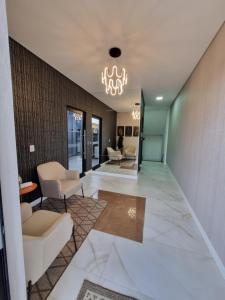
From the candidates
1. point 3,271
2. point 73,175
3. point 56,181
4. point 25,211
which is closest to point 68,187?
Answer: point 56,181

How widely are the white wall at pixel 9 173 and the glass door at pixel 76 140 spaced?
323 cm

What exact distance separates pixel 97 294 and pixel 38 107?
2.86 m

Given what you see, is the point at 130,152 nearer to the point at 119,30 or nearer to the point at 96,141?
the point at 96,141

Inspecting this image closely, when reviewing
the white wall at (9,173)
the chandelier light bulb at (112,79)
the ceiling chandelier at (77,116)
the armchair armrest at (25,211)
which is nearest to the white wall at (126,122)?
the ceiling chandelier at (77,116)

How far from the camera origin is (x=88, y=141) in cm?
481

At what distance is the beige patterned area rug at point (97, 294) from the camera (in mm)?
1186

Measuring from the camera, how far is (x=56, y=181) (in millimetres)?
2398

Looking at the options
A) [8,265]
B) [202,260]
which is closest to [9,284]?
[8,265]

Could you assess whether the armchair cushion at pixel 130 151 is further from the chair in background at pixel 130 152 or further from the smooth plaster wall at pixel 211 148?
the smooth plaster wall at pixel 211 148

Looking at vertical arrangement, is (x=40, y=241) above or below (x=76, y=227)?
above

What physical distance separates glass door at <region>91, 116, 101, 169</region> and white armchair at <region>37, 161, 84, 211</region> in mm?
2293

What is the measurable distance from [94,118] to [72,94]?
1579 millimetres

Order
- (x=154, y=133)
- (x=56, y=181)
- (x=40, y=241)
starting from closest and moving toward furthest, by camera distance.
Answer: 1. (x=40, y=241)
2. (x=56, y=181)
3. (x=154, y=133)

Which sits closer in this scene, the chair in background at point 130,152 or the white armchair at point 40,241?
the white armchair at point 40,241
